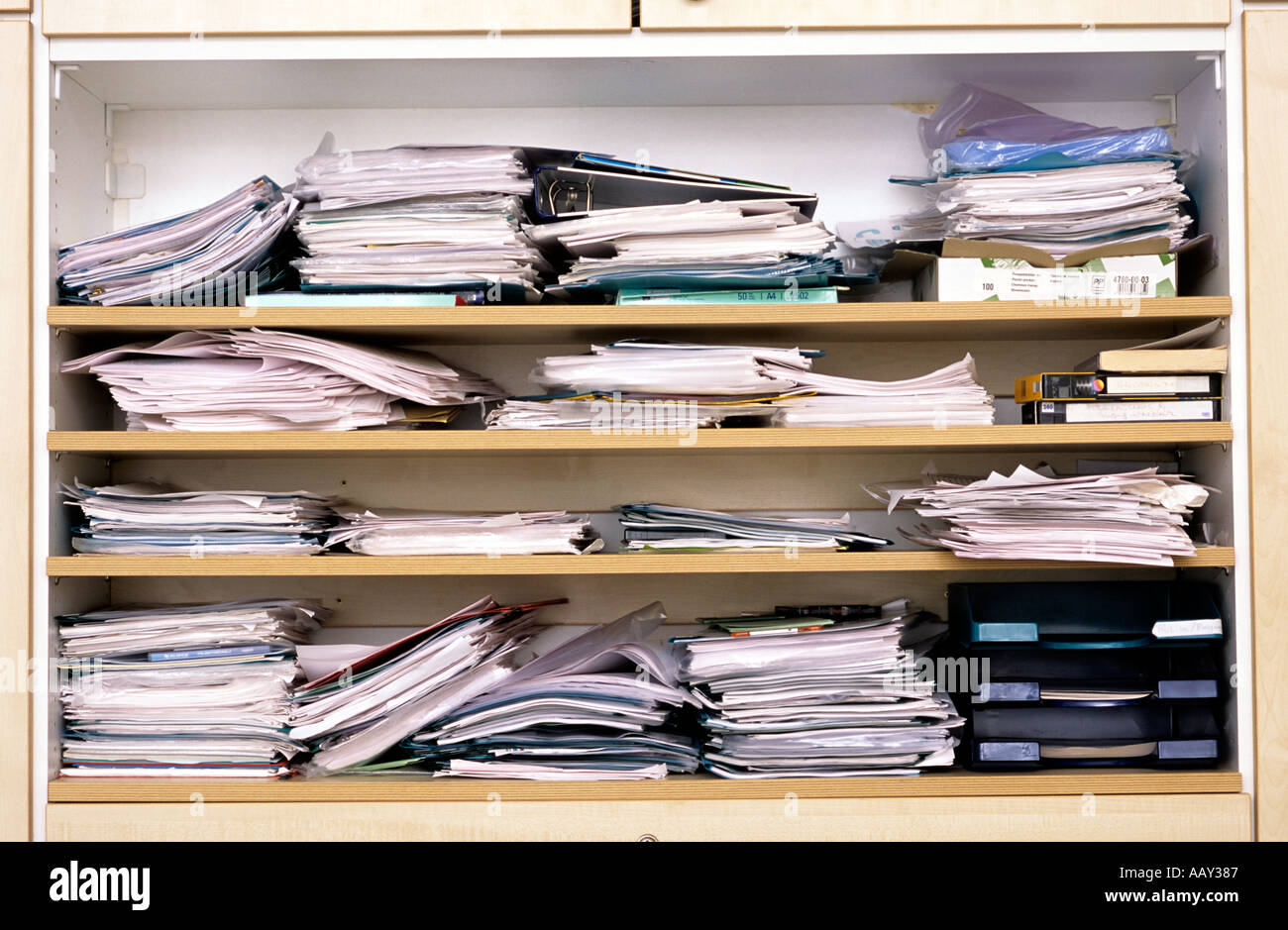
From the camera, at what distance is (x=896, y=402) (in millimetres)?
1503

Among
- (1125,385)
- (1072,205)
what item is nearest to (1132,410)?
(1125,385)

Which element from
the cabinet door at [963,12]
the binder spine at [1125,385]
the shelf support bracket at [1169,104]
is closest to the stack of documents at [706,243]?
the cabinet door at [963,12]

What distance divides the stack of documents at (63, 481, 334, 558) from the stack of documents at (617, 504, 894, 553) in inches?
19.6

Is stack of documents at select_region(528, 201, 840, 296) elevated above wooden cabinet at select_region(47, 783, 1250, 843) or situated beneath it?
elevated above

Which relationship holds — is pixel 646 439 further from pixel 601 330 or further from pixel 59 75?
pixel 59 75

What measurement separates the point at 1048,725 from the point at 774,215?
2.79ft

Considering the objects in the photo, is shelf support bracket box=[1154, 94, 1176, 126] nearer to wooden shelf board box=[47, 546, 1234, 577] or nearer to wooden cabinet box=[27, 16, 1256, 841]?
wooden cabinet box=[27, 16, 1256, 841]

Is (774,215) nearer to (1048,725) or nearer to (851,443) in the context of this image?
(851,443)

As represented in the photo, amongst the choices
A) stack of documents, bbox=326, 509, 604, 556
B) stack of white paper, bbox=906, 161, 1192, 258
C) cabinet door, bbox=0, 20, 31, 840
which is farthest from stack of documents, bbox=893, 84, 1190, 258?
cabinet door, bbox=0, 20, 31, 840

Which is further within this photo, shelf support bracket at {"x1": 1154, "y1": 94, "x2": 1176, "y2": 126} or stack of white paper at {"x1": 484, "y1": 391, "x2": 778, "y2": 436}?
shelf support bracket at {"x1": 1154, "y1": 94, "x2": 1176, "y2": 126}

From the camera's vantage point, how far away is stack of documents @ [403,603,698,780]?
150 cm

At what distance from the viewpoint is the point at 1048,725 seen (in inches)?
60.2

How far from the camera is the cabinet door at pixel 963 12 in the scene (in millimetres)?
1453
